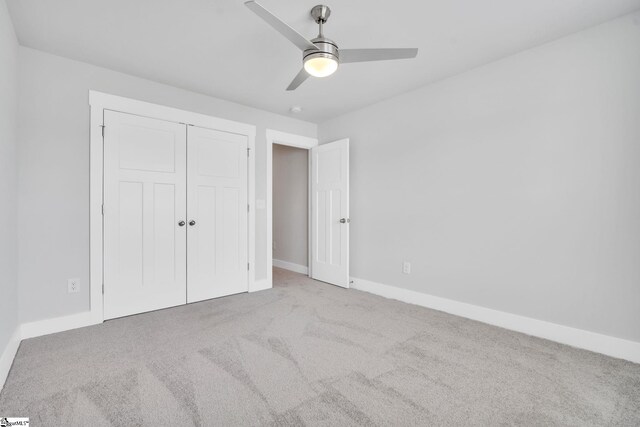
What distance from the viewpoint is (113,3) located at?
6.56ft

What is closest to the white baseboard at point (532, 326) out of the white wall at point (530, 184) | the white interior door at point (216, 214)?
the white wall at point (530, 184)

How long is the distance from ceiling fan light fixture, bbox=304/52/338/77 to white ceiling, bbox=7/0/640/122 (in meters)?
0.38

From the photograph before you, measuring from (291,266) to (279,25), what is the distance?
13.8 ft

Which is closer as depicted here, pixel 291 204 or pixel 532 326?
pixel 532 326

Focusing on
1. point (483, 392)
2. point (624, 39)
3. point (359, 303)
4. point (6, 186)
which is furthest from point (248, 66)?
point (483, 392)

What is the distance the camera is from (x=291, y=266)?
5.36 metres

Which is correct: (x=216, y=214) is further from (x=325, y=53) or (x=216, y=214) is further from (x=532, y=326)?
(x=532, y=326)

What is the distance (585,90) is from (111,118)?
412 cm

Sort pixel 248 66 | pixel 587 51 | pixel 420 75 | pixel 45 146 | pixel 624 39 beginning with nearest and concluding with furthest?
1. pixel 624 39
2. pixel 587 51
3. pixel 45 146
4. pixel 248 66
5. pixel 420 75

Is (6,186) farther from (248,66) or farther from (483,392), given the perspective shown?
(483,392)

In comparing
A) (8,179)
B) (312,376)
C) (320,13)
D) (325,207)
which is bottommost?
(312,376)

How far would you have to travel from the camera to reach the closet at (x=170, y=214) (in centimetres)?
291

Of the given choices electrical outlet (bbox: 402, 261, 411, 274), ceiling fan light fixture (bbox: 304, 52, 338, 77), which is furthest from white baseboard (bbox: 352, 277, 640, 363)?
ceiling fan light fixture (bbox: 304, 52, 338, 77)

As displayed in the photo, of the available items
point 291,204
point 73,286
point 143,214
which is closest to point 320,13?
point 143,214
